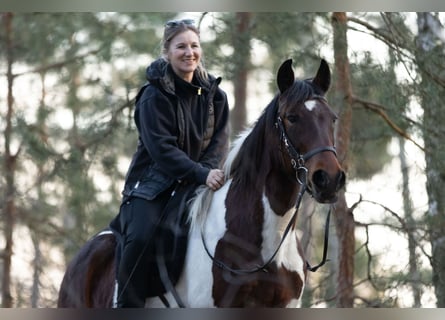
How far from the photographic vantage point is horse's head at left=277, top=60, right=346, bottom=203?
4145 mm

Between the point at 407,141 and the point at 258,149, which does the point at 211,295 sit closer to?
the point at 258,149

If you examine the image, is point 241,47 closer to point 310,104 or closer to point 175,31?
point 175,31

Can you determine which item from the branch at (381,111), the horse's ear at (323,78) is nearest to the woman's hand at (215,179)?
the horse's ear at (323,78)

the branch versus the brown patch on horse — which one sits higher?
the branch

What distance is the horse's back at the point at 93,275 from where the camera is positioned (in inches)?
205

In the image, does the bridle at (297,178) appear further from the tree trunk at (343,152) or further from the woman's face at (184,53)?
the tree trunk at (343,152)

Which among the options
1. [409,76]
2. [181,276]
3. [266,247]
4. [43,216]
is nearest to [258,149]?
[266,247]

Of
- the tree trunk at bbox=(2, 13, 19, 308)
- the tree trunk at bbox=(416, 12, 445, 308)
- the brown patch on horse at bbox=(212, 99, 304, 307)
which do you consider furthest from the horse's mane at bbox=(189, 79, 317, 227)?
the tree trunk at bbox=(2, 13, 19, 308)

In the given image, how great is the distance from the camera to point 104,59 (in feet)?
32.7

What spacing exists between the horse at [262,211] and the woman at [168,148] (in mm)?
144

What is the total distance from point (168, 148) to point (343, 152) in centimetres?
344

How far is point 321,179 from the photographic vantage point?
4.15 m

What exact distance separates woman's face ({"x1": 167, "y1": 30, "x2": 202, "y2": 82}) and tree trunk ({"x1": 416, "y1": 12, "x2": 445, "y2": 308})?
10.5ft

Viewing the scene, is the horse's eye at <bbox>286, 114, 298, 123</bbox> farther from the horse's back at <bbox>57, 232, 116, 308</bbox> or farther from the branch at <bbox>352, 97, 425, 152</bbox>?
the branch at <bbox>352, 97, 425, 152</bbox>
